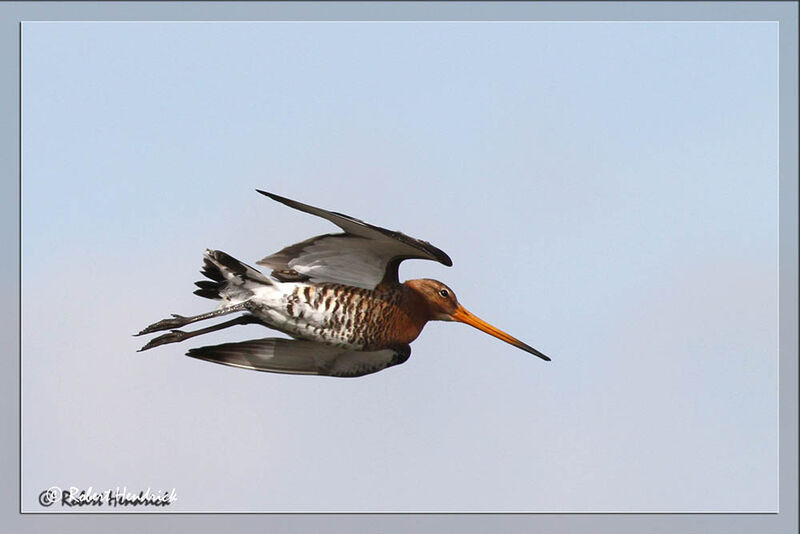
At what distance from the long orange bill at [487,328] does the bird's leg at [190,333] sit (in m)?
1.32

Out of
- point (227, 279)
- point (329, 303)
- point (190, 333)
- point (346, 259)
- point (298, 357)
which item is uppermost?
point (346, 259)

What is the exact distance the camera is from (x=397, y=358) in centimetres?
600

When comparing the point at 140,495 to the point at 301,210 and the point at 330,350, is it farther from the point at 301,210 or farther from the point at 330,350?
the point at 301,210

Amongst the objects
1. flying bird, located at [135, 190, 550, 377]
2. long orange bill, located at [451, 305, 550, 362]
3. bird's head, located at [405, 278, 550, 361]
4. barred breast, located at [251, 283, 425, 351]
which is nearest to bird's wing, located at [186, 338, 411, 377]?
flying bird, located at [135, 190, 550, 377]

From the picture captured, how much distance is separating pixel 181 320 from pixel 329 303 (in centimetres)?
91

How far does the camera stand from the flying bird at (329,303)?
18.6 feet

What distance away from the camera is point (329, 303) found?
19.0 ft

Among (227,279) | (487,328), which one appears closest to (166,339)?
(227,279)

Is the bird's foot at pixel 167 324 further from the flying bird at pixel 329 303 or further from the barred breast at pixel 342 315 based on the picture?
the barred breast at pixel 342 315

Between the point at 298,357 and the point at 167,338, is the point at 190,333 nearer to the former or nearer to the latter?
the point at 167,338

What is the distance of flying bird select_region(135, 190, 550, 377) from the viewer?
5.66 metres

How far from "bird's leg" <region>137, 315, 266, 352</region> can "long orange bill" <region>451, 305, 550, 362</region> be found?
4.34 feet

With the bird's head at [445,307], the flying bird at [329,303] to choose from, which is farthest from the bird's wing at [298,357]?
the bird's head at [445,307]

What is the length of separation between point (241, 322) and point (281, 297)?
13.2 inches
